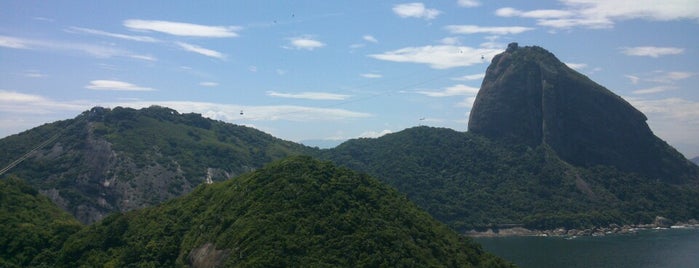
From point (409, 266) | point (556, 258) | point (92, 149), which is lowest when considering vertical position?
point (556, 258)

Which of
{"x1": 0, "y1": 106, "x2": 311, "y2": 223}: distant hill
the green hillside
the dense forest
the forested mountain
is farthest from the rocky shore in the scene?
the dense forest

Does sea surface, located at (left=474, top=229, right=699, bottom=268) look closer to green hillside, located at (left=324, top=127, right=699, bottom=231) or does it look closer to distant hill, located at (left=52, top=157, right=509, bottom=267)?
green hillside, located at (left=324, top=127, right=699, bottom=231)

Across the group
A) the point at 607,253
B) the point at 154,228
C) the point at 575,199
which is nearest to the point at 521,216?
the point at 575,199

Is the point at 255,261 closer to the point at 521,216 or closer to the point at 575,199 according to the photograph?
the point at 521,216

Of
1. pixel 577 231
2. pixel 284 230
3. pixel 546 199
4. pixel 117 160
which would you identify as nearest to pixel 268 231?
pixel 284 230

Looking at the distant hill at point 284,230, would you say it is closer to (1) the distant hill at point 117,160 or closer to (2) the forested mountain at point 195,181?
(1) the distant hill at point 117,160

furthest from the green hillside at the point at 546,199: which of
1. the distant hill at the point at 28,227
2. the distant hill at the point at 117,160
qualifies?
the distant hill at the point at 28,227

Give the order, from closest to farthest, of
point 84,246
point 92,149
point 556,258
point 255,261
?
point 255,261
point 84,246
point 556,258
point 92,149

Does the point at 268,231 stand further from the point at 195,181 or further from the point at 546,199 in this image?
the point at 546,199
